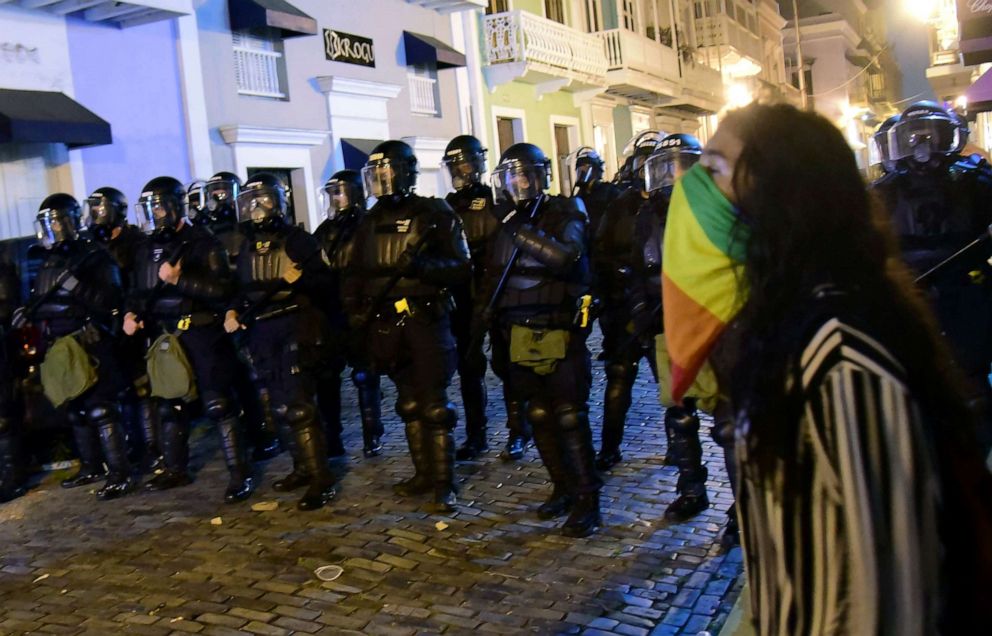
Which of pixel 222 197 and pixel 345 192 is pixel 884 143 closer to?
pixel 345 192

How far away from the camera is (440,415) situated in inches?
232

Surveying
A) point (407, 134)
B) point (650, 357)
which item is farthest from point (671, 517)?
point (407, 134)

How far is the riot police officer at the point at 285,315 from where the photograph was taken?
6.10 m

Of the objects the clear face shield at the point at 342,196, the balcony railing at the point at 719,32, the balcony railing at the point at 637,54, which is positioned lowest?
the clear face shield at the point at 342,196

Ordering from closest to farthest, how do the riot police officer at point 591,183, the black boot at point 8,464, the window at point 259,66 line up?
the black boot at point 8,464
the riot police officer at point 591,183
the window at point 259,66

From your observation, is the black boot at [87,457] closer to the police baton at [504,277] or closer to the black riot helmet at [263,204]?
the black riot helmet at [263,204]

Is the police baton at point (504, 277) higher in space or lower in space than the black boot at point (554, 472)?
higher

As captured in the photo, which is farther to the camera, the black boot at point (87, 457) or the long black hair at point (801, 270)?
the black boot at point (87, 457)

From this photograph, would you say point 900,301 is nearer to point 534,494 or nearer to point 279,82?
point 534,494

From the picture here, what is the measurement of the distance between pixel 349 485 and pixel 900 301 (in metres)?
5.50

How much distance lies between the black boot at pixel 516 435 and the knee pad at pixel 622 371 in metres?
0.74

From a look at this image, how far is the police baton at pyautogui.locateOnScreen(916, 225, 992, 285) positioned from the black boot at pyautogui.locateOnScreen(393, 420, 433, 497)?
3054 millimetres

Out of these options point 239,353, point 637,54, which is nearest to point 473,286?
point 239,353

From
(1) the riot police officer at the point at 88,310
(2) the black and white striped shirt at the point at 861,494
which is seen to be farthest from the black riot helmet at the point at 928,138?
(1) the riot police officer at the point at 88,310
